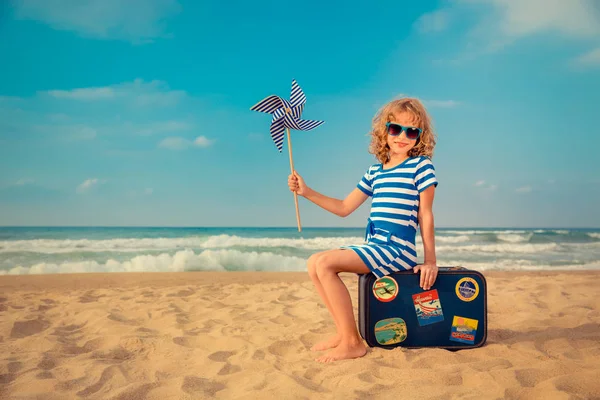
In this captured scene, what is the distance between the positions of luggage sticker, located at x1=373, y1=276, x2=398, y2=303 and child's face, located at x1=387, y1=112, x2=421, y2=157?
0.86m

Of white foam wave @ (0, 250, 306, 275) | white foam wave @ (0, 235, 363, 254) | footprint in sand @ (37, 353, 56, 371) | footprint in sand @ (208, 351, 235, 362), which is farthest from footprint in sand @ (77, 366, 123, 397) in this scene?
white foam wave @ (0, 235, 363, 254)

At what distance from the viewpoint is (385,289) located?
3061mm

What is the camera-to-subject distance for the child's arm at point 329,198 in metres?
3.35

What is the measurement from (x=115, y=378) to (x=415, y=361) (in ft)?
5.71

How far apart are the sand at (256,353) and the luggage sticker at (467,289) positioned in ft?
1.17

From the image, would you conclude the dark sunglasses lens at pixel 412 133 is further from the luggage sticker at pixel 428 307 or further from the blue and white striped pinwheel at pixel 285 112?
the luggage sticker at pixel 428 307

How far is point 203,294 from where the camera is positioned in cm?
571

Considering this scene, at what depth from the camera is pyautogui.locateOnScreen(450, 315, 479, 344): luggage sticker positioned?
3.14 meters

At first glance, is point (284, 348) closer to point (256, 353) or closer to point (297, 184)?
point (256, 353)

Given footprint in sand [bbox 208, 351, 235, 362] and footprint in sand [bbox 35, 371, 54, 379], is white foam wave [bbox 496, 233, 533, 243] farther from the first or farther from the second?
footprint in sand [bbox 35, 371, 54, 379]

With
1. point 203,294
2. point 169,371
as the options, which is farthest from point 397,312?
point 203,294

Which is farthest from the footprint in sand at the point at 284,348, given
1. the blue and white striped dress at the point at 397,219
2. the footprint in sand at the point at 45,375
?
the footprint in sand at the point at 45,375

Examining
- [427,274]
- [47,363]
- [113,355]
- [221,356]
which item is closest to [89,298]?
[113,355]

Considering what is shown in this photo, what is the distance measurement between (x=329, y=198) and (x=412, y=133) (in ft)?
2.44
